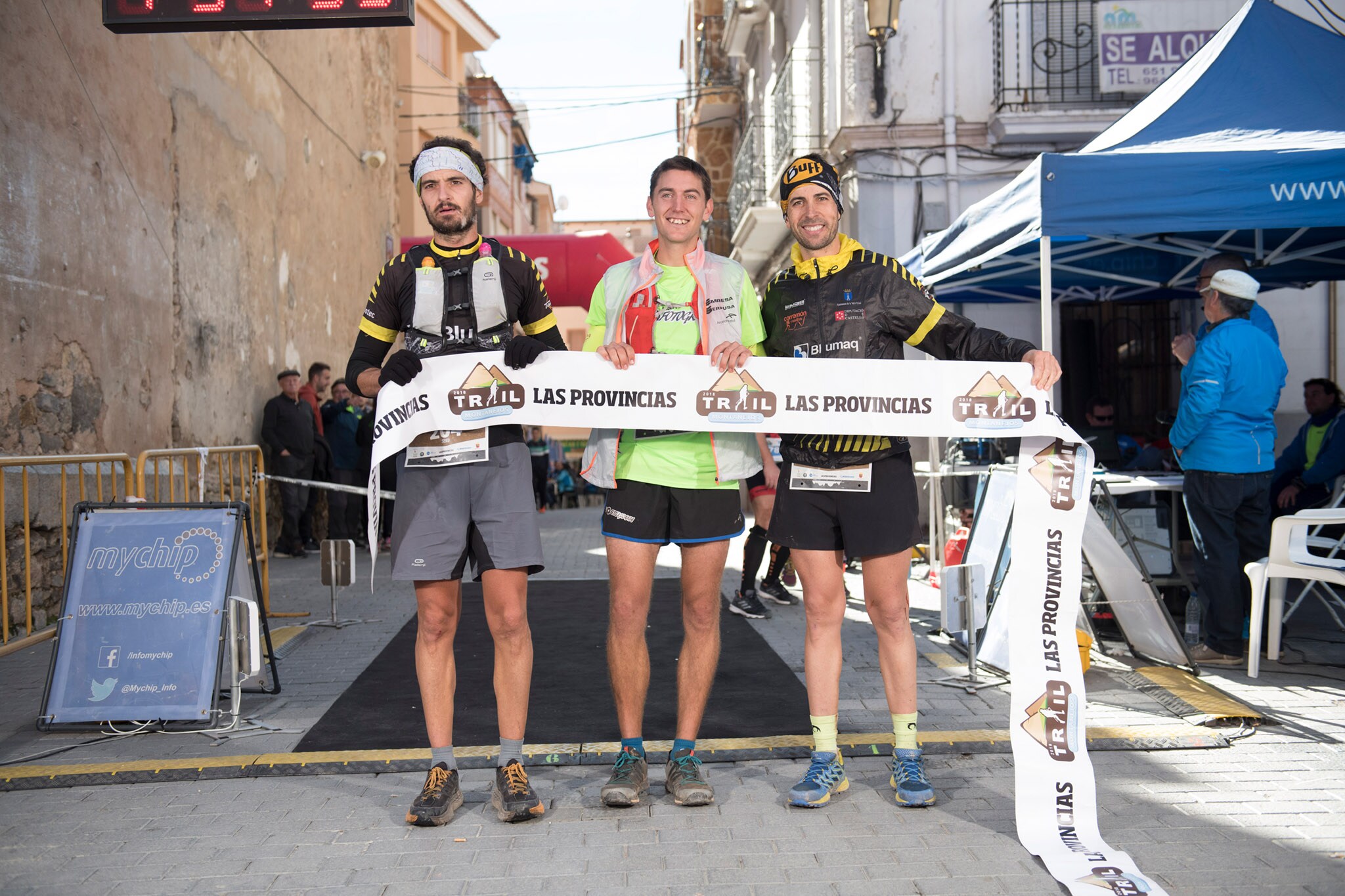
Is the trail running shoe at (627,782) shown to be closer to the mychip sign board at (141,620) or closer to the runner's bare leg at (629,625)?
the runner's bare leg at (629,625)

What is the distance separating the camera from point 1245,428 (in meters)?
5.94

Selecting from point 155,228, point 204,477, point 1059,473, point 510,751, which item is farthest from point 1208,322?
point 155,228

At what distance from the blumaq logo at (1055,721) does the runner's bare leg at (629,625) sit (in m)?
1.29

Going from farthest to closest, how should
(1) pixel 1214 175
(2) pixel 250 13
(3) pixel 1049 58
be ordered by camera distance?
(3) pixel 1049 58 → (2) pixel 250 13 → (1) pixel 1214 175

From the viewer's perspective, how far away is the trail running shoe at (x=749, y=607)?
7.71m

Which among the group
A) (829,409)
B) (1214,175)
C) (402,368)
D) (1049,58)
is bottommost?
(829,409)

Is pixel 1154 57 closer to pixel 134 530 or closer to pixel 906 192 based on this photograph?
pixel 906 192

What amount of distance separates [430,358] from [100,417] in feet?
19.8

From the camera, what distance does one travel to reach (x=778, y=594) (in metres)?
8.38

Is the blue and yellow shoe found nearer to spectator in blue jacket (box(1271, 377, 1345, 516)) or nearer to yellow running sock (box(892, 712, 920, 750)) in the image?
yellow running sock (box(892, 712, 920, 750))

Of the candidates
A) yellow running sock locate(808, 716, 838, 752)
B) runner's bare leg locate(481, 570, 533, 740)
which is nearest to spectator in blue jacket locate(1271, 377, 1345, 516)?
yellow running sock locate(808, 716, 838, 752)

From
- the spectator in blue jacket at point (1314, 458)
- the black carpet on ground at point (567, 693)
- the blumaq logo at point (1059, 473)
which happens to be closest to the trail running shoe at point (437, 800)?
the black carpet on ground at point (567, 693)

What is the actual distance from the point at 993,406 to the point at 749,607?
13.2 ft

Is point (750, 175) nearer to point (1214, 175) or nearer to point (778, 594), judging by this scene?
point (778, 594)
